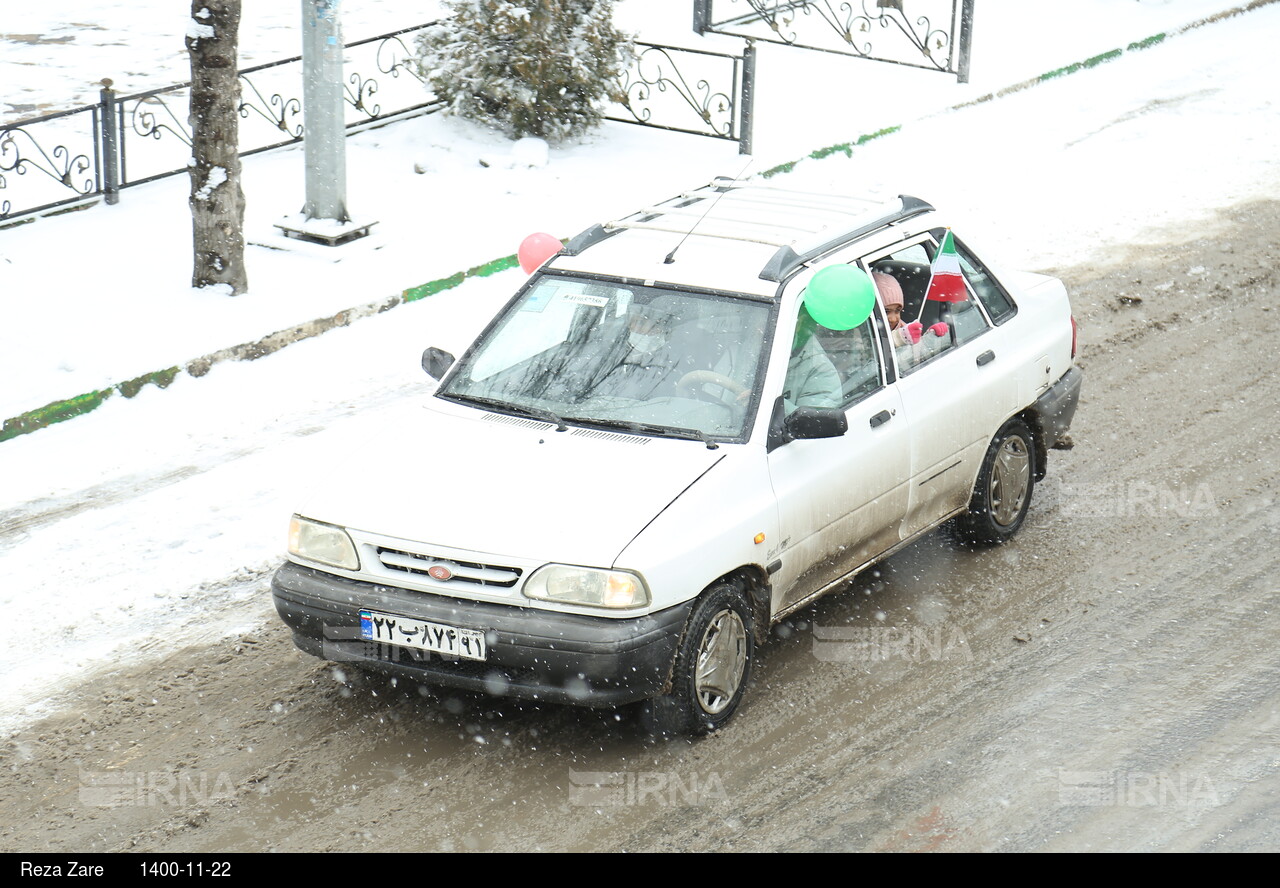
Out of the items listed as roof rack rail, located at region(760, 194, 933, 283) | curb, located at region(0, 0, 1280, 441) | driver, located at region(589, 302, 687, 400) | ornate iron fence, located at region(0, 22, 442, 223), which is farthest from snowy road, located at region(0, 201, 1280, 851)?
ornate iron fence, located at region(0, 22, 442, 223)

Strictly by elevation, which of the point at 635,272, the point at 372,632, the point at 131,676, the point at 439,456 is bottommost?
the point at 131,676

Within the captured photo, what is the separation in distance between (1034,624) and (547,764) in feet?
7.76

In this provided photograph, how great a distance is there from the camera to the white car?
207 inches

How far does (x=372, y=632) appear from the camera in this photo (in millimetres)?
5402

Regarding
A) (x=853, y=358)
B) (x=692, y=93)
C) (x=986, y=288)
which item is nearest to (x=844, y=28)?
(x=692, y=93)

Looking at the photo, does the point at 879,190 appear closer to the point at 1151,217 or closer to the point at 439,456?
the point at 1151,217

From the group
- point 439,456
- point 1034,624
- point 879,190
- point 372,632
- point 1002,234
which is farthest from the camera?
point 879,190

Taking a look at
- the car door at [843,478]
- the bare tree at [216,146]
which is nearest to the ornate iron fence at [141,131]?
the bare tree at [216,146]

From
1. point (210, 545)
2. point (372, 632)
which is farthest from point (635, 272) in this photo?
point (210, 545)

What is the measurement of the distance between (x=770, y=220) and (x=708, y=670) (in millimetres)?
2166

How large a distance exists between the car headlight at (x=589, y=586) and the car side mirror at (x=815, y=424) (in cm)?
98

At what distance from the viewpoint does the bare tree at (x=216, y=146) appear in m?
10.3
